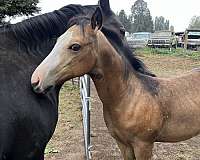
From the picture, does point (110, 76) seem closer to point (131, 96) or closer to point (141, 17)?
point (131, 96)

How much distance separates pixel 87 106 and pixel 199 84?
57.3 inches

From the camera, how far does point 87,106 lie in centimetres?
445

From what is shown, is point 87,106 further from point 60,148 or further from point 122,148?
point 122,148

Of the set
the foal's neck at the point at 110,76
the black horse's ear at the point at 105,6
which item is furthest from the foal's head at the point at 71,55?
the black horse's ear at the point at 105,6

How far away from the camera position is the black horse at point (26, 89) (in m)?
2.53

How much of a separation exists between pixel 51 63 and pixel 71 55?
173mm

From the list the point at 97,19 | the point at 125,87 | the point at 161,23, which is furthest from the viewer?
the point at 161,23

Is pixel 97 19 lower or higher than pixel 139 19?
higher

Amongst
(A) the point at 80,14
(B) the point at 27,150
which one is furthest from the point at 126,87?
(B) the point at 27,150

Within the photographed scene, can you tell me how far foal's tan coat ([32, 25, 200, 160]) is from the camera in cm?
270

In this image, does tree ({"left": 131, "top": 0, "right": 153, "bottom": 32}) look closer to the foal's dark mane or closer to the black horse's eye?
the foal's dark mane

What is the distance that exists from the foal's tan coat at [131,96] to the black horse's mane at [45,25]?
14.3 inches

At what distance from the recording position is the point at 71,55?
267 cm

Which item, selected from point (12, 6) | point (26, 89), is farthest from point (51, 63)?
point (12, 6)
